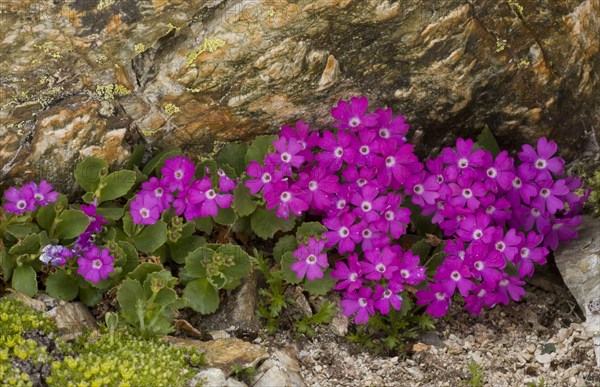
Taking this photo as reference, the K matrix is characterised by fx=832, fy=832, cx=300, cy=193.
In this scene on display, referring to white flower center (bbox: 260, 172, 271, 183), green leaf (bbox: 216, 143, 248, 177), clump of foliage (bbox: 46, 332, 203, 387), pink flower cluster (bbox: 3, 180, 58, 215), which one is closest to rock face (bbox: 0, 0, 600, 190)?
green leaf (bbox: 216, 143, 248, 177)

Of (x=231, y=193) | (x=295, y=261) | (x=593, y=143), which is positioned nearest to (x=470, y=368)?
(x=295, y=261)

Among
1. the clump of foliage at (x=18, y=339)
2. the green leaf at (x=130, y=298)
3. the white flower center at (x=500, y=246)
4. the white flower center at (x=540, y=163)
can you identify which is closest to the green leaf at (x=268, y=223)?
the green leaf at (x=130, y=298)

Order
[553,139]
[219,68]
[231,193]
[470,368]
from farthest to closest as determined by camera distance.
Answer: [553,139] < [231,193] < [219,68] < [470,368]

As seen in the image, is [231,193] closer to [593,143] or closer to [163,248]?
[163,248]

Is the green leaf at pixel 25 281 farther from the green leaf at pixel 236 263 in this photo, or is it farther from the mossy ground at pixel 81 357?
the green leaf at pixel 236 263

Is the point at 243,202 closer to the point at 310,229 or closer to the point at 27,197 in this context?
the point at 310,229

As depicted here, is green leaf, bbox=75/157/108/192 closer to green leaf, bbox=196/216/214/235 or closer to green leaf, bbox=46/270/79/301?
green leaf, bbox=46/270/79/301
